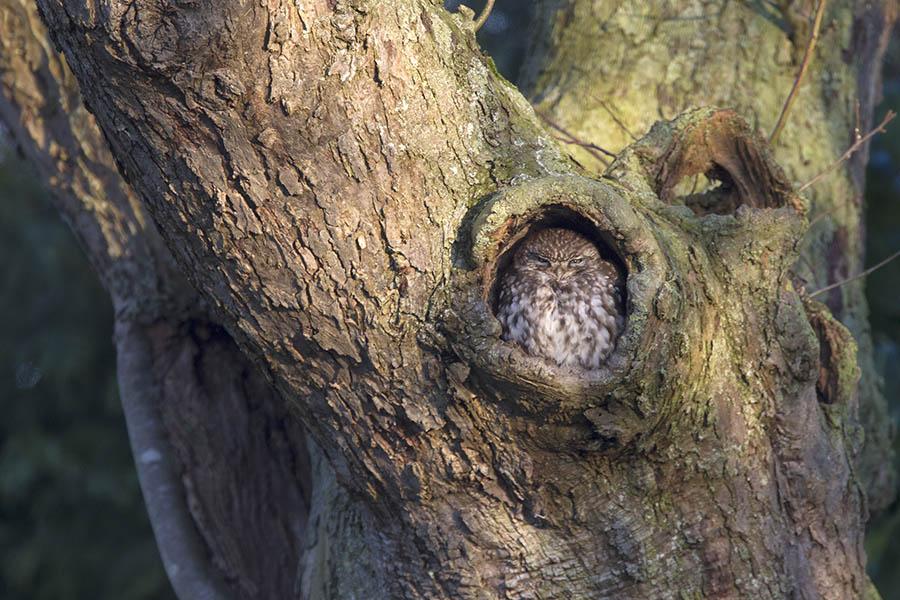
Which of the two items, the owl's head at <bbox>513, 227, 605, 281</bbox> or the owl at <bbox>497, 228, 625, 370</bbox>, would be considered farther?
the owl's head at <bbox>513, 227, 605, 281</bbox>

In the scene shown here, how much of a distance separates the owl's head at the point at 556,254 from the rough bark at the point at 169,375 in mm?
1102

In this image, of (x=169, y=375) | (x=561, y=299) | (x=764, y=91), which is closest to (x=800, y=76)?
(x=764, y=91)

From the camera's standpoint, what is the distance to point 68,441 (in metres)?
6.15

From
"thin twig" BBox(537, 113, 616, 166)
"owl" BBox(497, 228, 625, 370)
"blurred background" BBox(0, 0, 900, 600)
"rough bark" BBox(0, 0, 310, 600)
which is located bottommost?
"blurred background" BBox(0, 0, 900, 600)

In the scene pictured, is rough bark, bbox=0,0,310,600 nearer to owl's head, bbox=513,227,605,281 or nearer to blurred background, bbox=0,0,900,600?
owl's head, bbox=513,227,605,281

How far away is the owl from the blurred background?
311 cm

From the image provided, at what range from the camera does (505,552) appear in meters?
2.27

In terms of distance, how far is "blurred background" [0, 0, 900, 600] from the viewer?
596cm

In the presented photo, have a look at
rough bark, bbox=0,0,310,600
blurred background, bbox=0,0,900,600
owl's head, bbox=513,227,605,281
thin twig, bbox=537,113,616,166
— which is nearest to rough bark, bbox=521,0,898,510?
thin twig, bbox=537,113,616,166

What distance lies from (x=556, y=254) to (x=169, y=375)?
1424 mm

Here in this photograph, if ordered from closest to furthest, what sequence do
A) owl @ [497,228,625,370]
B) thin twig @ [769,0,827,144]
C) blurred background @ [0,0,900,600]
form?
owl @ [497,228,625,370] < thin twig @ [769,0,827,144] < blurred background @ [0,0,900,600]

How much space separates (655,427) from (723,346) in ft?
0.98

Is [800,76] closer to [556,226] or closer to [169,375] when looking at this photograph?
[556,226]

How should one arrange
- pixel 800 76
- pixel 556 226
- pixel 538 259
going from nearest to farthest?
1. pixel 556 226
2. pixel 538 259
3. pixel 800 76
